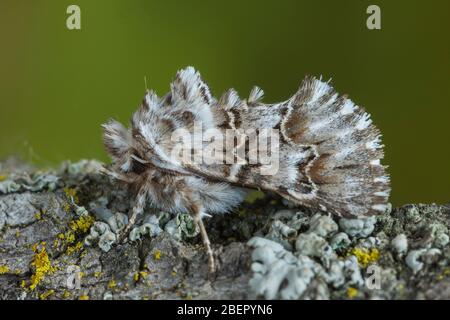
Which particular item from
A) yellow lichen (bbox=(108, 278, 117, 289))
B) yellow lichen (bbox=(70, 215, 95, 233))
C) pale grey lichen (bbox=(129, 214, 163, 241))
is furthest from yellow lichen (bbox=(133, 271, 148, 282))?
yellow lichen (bbox=(70, 215, 95, 233))

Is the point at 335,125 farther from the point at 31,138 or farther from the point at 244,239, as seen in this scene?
the point at 31,138

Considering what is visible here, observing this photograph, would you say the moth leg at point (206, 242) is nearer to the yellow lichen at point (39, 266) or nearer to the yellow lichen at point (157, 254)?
the yellow lichen at point (157, 254)

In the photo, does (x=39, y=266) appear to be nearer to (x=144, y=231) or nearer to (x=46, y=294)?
(x=46, y=294)

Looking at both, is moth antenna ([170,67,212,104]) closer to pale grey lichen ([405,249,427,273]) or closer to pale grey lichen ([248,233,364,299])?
pale grey lichen ([248,233,364,299])

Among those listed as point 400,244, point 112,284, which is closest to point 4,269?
point 112,284

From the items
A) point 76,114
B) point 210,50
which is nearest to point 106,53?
point 76,114

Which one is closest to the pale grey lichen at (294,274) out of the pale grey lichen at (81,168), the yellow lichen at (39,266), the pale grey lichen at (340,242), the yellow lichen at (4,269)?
the pale grey lichen at (340,242)
